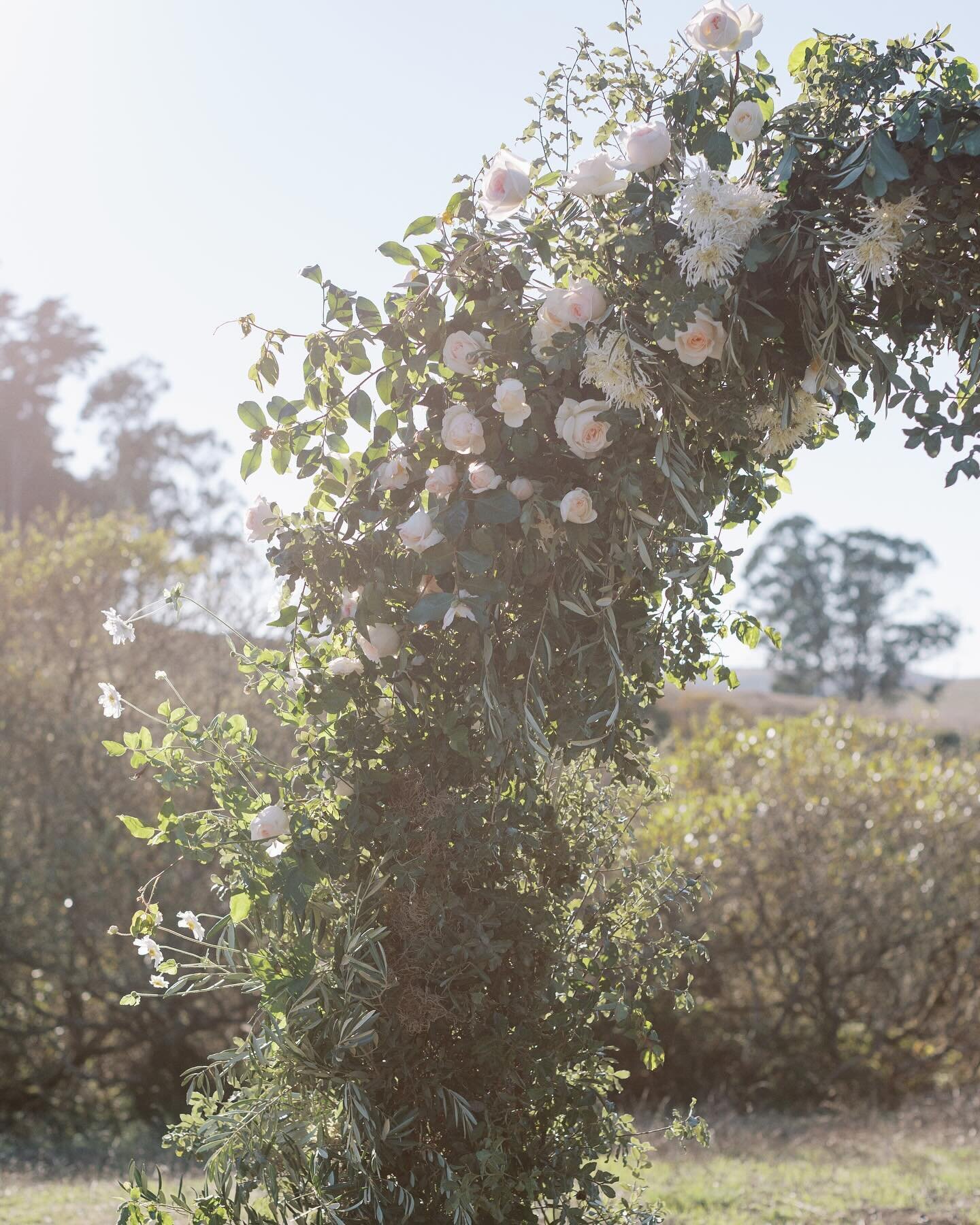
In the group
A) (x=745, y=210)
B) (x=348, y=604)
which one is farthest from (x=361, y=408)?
(x=745, y=210)

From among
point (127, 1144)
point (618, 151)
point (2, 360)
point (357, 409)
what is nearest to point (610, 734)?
point (357, 409)

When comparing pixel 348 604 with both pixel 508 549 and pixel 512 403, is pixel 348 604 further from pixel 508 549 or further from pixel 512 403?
pixel 512 403

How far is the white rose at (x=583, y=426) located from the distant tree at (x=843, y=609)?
35.5 meters

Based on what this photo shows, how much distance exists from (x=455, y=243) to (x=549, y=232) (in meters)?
0.17

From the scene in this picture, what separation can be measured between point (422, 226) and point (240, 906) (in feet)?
4.11

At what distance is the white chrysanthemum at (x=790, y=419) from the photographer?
2023 millimetres

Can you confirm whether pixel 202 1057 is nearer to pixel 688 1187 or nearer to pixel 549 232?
pixel 688 1187

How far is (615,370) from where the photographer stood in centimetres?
186

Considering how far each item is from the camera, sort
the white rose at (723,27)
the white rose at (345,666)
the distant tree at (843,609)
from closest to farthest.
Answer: the white rose at (723,27) < the white rose at (345,666) < the distant tree at (843,609)

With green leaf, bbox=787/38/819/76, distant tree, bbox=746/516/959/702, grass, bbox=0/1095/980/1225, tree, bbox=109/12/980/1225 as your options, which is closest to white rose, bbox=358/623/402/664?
tree, bbox=109/12/980/1225

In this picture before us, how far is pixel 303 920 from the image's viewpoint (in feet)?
6.64

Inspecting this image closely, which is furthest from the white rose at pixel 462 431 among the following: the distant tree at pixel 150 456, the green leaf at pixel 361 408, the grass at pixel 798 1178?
the distant tree at pixel 150 456

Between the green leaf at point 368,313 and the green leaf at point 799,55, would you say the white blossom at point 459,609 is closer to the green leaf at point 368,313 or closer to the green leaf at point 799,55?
the green leaf at point 368,313

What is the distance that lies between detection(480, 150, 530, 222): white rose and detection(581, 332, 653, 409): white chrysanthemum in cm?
26
